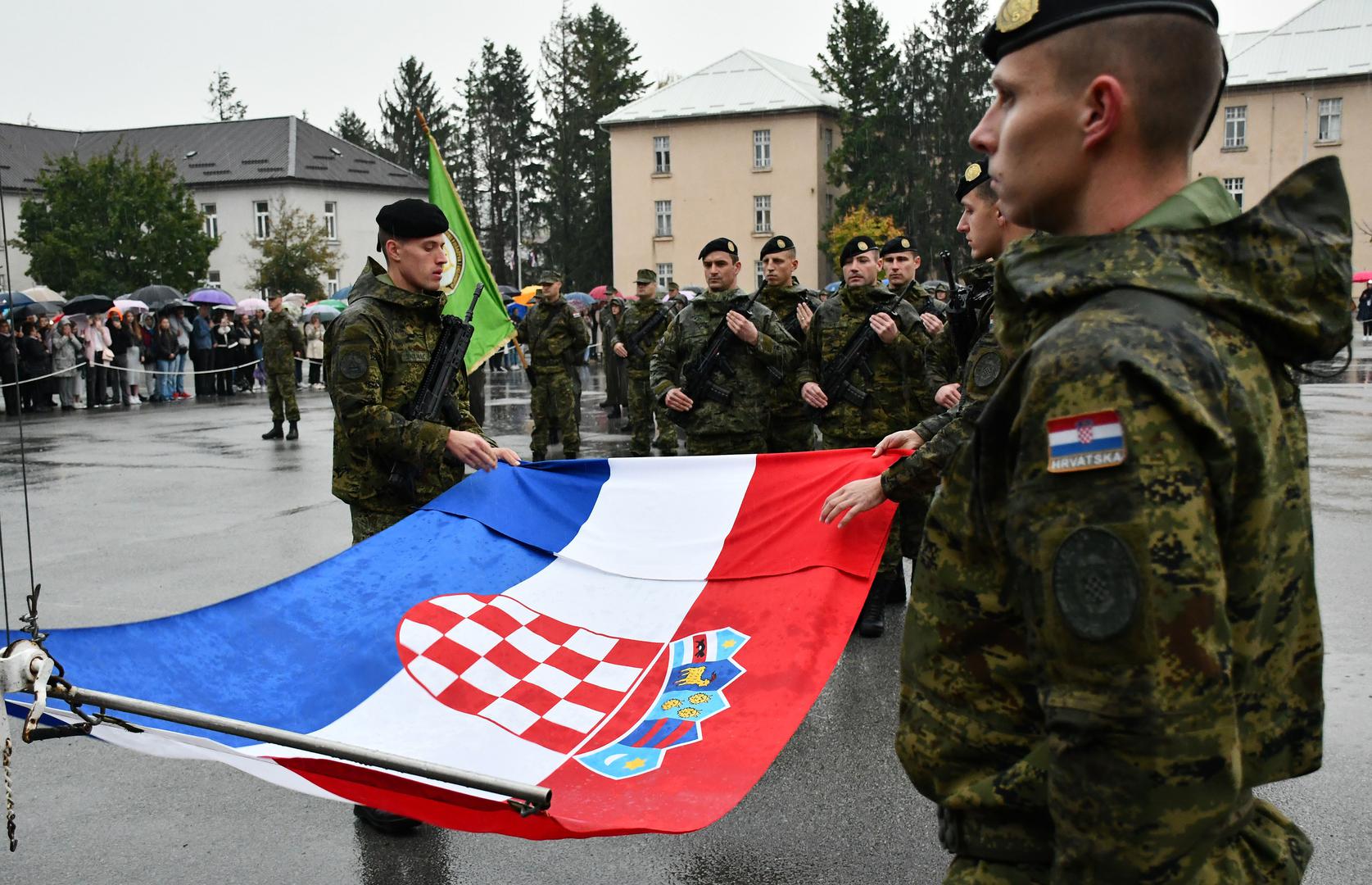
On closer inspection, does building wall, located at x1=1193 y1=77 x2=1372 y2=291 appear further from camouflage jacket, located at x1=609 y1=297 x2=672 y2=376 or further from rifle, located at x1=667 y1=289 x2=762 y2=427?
rifle, located at x1=667 y1=289 x2=762 y2=427

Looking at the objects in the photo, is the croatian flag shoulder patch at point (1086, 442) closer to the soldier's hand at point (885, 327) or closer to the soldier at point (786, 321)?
the soldier's hand at point (885, 327)

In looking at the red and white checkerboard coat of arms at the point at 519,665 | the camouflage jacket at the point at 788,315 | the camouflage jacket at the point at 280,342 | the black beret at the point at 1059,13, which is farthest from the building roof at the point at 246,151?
the black beret at the point at 1059,13

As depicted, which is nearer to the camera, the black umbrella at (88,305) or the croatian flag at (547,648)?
the croatian flag at (547,648)

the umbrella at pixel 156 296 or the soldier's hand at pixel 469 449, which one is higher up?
the umbrella at pixel 156 296

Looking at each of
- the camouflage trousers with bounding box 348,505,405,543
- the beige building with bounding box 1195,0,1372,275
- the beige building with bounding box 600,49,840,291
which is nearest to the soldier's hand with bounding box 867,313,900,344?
the camouflage trousers with bounding box 348,505,405,543

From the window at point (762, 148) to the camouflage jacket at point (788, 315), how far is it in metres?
52.2

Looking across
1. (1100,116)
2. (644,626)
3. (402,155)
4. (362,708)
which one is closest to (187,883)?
(362,708)

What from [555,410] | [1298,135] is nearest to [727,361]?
[555,410]

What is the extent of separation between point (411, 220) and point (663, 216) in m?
59.2

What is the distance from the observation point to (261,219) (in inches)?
Answer: 2542

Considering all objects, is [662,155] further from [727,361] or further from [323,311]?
[727,361]

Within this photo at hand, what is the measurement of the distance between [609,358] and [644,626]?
1661 cm

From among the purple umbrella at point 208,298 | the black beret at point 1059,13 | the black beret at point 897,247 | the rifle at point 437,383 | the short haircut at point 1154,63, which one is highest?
the purple umbrella at point 208,298

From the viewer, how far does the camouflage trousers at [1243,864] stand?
4.70ft
